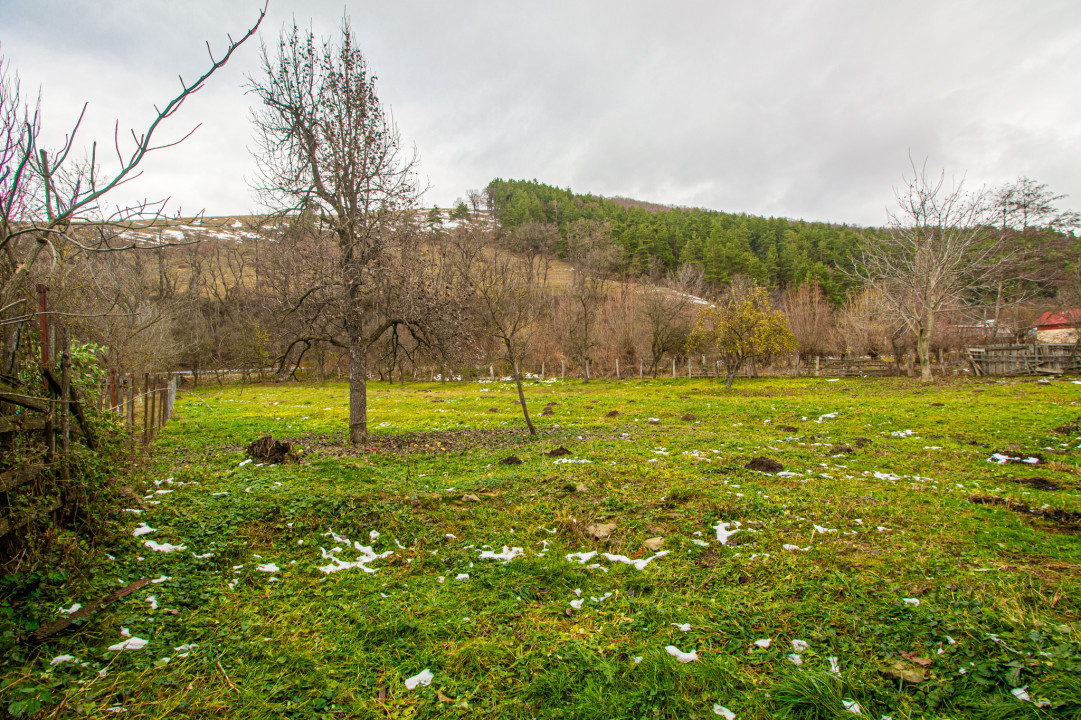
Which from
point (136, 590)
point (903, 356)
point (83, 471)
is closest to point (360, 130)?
point (83, 471)

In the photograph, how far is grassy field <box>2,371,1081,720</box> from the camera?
3.18 meters

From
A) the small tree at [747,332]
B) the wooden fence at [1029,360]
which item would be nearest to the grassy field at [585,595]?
the small tree at [747,332]

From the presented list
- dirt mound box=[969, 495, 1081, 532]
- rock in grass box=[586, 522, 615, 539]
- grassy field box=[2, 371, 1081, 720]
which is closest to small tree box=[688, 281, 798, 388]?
grassy field box=[2, 371, 1081, 720]

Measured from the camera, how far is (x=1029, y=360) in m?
27.2

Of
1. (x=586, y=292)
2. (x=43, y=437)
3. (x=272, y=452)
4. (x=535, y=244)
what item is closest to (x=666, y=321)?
(x=586, y=292)

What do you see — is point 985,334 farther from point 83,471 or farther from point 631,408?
point 83,471

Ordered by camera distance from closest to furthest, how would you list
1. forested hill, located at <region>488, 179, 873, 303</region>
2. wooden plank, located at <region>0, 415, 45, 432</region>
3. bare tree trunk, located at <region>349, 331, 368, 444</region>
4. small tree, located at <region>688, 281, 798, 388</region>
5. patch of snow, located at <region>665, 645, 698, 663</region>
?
patch of snow, located at <region>665, 645, 698, 663</region> < wooden plank, located at <region>0, 415, 45, 432</region> < bare tree trunk, located at <region>349, 331, 368, 444</region> < small tree, located at <region>688, 281, 798, 388</region> < forested hill, located at <region>488, 179, 873, 303</region>

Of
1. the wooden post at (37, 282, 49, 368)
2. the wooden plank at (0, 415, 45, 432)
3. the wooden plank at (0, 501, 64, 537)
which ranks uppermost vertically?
the wooden post at (37, 282, 49, 368)

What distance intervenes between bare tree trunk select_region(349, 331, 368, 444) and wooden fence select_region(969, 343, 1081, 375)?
3405 cm

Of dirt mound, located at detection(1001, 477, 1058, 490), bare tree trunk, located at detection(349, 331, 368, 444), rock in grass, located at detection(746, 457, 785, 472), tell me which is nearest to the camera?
dirt mound, located at detection(1001, 477, 1058, 490)

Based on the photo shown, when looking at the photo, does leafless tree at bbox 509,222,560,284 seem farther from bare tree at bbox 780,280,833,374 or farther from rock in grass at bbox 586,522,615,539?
rock in grass at bbox 586,522,615,539

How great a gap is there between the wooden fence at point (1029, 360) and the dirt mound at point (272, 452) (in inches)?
1414

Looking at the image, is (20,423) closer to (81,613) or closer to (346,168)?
(81,613)

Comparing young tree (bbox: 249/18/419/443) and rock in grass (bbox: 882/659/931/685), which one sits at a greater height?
young tree (bbox: 249/18/419/443)
